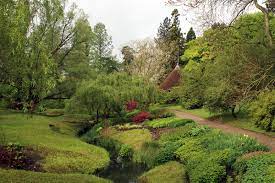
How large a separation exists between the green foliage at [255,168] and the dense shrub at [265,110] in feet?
25.4

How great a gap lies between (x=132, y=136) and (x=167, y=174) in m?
11.3

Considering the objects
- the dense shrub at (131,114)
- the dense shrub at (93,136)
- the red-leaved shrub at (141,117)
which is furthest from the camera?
the dense shrub at (131,114)

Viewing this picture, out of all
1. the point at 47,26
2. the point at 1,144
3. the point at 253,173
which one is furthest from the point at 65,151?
the point at 47,26

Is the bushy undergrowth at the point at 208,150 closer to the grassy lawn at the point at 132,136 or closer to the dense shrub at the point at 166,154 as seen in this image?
the dense shrub at the point at 166,154

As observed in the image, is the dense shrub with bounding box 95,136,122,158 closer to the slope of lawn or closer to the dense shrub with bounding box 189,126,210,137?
the slope of lawn

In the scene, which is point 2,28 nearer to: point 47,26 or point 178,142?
point 178,142

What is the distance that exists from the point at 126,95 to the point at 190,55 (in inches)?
912

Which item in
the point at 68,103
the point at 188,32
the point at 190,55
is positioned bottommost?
the point at 68,103

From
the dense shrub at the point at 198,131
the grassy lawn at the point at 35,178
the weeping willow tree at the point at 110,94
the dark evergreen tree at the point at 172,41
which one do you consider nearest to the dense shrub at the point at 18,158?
the grassy lawn at the point at 35,178

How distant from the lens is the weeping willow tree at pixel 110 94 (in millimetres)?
36344

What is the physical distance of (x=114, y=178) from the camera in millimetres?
21484

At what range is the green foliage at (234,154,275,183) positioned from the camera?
14648mm

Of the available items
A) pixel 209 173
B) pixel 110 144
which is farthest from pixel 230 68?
pixel 209 173

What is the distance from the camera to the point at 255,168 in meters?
15.4
